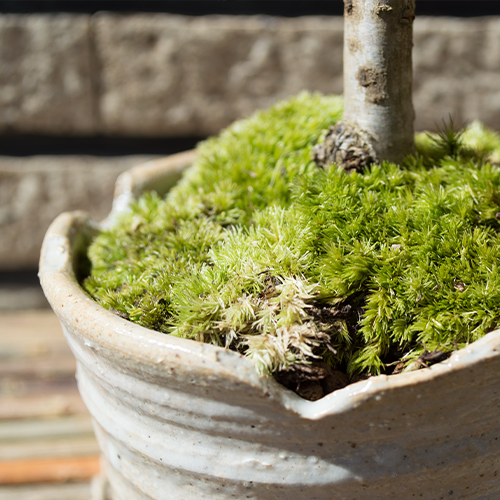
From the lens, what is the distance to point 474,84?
142cm

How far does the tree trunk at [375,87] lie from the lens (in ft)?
2.03

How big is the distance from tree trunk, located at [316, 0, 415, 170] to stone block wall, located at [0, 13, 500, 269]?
2.63 feet

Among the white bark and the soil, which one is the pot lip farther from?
the white bark

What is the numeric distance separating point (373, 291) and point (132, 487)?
1.20ft

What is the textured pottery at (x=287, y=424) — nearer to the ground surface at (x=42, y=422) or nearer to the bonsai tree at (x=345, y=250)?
the bonsai tree at (x=345, y=250)

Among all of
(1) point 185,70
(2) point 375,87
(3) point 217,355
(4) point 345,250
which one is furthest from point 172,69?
(3) point 217,355

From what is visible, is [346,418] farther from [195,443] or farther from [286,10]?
[286,10]

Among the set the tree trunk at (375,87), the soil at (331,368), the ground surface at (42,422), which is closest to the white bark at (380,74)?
the tree trunk at (375,87)

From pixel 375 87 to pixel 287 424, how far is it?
445 mm

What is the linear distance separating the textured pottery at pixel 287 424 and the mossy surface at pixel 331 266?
0.17 ft

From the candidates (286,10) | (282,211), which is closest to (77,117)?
(286,10)

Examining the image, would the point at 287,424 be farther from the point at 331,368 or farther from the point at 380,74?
the point at 380,74

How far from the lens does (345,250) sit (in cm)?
57

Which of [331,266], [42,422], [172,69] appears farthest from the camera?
[172,69]
